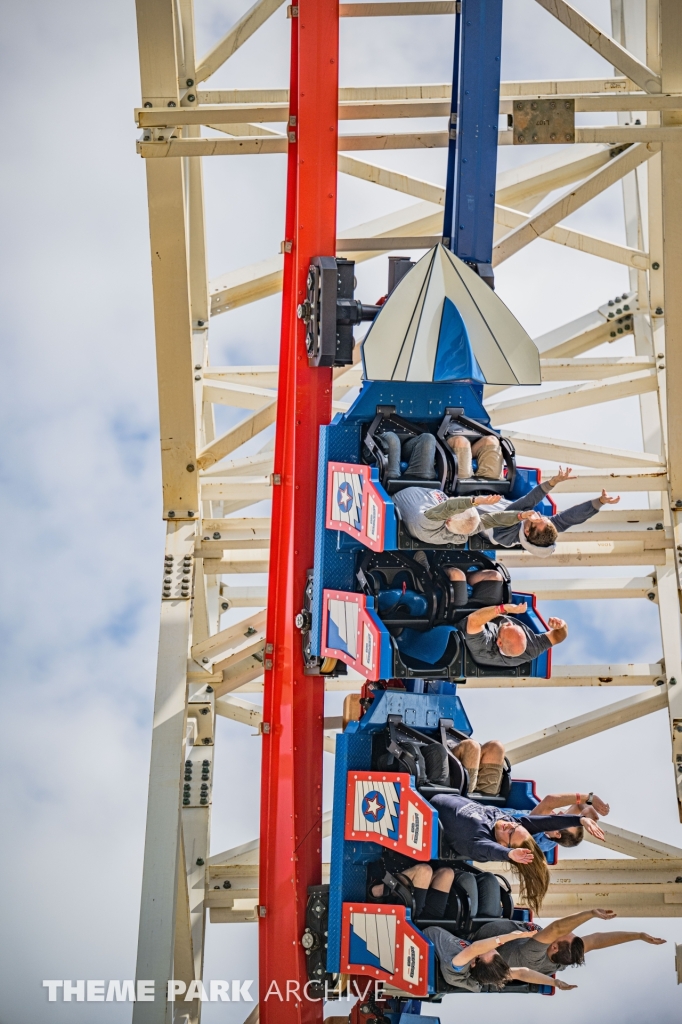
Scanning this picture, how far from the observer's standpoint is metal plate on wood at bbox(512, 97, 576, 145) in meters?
9.75

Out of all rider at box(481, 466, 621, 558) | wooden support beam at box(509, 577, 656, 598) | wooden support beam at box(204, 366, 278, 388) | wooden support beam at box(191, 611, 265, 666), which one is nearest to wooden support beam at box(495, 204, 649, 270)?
wooden support beam at box(204, 366, 278, 388)

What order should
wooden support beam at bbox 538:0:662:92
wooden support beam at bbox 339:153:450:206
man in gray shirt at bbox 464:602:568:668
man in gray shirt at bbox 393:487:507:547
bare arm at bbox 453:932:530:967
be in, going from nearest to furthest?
1. man in gray shirt at bbox 393:487:507:547
2. bare arm at bbox 453:932:530:967
3. man in gray shirt at bbox 464:602:568:668
4. wooden support beam at bbox 538:0:662:92
5. wooden support beam at bbox 339:153:450:206

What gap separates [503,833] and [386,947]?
112 centimetres

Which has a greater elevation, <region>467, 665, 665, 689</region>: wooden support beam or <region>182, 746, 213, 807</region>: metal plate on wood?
<region>467, 665, 665, 689</region>: wooden support beam

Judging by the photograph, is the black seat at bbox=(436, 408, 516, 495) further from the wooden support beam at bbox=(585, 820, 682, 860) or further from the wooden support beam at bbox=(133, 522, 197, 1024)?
the wooden support beam at bbox=(585, 820, 682, 860)

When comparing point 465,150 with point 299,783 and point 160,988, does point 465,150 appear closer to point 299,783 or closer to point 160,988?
point 299,783

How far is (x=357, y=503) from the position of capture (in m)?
8.76

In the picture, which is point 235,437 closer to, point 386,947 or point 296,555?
point 296,555

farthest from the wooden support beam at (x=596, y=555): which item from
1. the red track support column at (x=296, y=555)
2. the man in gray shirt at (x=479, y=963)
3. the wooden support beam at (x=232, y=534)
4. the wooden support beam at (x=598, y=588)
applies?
the man in gray shirt at (x=479, y=963)

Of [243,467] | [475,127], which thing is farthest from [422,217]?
[475,127]

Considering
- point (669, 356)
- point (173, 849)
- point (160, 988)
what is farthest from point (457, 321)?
point (160, 988)

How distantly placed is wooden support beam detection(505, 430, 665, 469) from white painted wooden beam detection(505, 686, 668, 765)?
6.22ft

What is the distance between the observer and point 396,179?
11281mm

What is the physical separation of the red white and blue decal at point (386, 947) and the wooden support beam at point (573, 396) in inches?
183
